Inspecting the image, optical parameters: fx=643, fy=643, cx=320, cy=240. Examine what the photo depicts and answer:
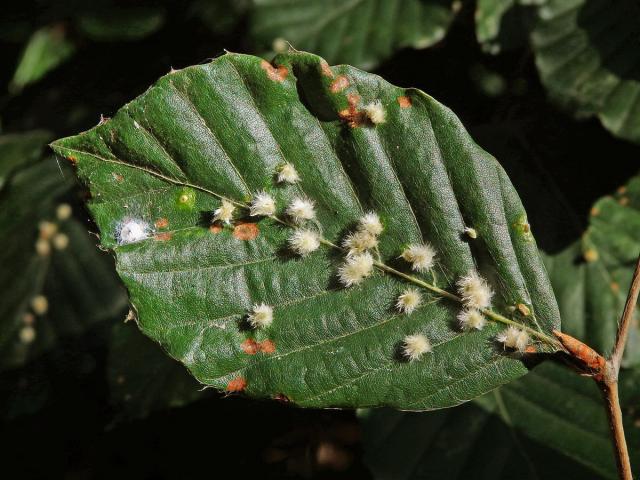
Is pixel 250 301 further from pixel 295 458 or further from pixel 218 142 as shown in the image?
pixel 295 458

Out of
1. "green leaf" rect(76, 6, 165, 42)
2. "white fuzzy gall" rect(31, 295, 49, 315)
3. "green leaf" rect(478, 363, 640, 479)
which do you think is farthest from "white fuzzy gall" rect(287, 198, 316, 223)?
"white fuzzy gall" rect(31, 295, 49, 315)

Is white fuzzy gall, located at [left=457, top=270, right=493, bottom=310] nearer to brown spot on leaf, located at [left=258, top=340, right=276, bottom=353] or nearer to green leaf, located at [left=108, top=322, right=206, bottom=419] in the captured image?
brown spot on leaf, located at [left=258, top=340, right=276, bottom=353]

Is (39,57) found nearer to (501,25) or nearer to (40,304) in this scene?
(40,304)

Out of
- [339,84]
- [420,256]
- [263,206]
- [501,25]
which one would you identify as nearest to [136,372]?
[263,206]

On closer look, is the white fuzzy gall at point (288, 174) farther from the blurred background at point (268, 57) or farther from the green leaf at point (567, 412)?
the green leaf at point (567, 412)

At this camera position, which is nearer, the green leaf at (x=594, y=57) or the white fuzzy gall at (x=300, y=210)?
→ the white fuzzy gall at (x=300, y=210)

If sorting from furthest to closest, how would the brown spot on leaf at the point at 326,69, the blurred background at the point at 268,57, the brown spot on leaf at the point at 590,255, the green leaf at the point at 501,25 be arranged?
the brown spot on leaf at the point at 590,255
the green leaf at the point at 501,25
the blurred background at the point at 268,57
the brown spot on leaf at the point at 326,69

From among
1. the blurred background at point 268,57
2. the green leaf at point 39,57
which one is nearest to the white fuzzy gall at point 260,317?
the blurred background at point 268,57
